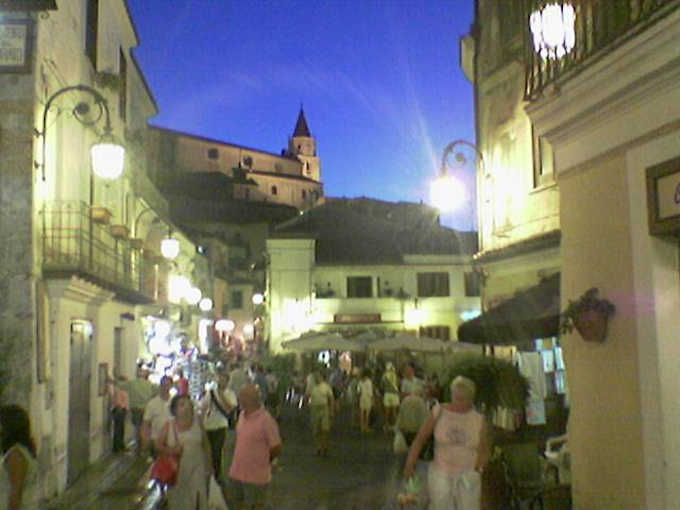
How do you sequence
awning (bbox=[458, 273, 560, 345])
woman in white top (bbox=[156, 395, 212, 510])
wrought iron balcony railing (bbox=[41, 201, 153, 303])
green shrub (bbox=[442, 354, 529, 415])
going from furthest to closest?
wrought iron balcony railing (bbox=[41, 201, 153, 303]), green shrub (bbox=[442, 354, 529, 415]), awning (bbox=[458, 273, 560, 345]), woman in white top (bbox=[156, 395, 212, 510])

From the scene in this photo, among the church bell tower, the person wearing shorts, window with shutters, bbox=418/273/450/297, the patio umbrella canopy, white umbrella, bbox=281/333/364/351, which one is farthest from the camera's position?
the church bell tower

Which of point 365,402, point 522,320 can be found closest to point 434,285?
point 365,402

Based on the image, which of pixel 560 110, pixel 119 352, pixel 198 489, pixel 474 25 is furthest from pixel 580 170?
pixel 119 352

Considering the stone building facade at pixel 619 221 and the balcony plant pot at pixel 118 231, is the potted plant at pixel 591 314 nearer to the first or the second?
the stone building facade at pixel 619 221

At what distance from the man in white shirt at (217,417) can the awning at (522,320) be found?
4.10 metres

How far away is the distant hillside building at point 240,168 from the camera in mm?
78194

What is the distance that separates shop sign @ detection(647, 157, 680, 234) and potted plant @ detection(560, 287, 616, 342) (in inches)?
38.8

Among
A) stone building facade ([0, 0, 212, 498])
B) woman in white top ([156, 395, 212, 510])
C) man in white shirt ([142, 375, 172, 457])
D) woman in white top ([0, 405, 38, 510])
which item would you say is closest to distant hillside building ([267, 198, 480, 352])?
stone building facade ([0, 0, 212, 498])

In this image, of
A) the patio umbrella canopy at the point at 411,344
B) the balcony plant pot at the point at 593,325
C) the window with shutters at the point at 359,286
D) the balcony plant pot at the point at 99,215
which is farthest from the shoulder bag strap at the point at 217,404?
the window with shutters at the point at 359,286

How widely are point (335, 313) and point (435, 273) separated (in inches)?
232

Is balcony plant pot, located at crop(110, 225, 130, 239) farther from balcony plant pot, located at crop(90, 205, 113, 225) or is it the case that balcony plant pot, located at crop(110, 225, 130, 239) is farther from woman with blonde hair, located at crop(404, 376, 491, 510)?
woman with blonde hair, located at crop(404, 376, 491, 510)

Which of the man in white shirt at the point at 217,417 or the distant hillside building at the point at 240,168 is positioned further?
the distant hillside building at the point at 240,168

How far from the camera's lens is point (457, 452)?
26.1 ft

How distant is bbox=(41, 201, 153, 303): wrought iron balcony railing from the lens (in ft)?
44.9
